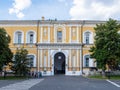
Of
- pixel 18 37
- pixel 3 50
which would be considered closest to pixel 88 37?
pixel 18 37

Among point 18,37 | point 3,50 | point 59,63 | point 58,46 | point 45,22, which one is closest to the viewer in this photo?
point 3,50

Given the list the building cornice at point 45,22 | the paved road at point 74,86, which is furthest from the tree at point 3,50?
the paved road at point 74,86

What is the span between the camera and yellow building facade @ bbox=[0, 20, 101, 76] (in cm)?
6031

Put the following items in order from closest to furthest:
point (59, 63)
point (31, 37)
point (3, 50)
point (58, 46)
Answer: point (3, 50), point (58, 46), point (31, 37), point (59, 63)

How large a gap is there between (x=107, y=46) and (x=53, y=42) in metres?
15.3

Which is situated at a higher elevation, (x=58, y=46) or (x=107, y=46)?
(x=58, y=46)

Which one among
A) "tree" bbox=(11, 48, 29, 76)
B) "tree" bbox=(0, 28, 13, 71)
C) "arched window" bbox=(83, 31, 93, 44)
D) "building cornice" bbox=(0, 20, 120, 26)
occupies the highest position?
"building cornice" bbox=(0, 20, 120, 26)

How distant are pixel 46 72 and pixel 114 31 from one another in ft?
56.0

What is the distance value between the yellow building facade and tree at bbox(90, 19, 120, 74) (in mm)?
11010

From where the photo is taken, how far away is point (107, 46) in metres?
48.2

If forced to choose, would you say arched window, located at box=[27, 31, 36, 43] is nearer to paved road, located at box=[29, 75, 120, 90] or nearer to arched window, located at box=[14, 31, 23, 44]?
arched window, located at box=[14, 31, 23, 44]

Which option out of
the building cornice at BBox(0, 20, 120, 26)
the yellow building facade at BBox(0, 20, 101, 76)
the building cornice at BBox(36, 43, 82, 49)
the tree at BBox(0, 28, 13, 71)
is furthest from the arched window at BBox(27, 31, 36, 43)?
the tree at BBox(0, 28, 13, 71)

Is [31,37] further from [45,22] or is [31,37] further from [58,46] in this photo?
[58,46]

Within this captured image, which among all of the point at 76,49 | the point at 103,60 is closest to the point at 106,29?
the point at 103,60
